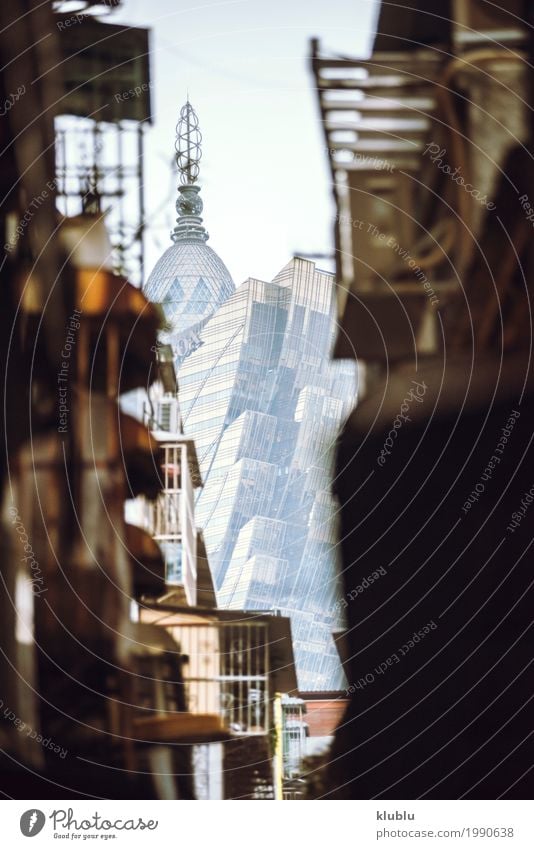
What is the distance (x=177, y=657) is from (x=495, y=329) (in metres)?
0.88

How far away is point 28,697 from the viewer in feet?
8.25

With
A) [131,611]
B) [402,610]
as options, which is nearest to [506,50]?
[402,610]

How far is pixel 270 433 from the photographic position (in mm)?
2771

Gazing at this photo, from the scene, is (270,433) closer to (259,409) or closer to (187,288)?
(259,409)

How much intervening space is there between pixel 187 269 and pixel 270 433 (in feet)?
1.26

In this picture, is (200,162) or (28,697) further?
(200,162)

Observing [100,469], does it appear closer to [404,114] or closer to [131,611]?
[131,611]
